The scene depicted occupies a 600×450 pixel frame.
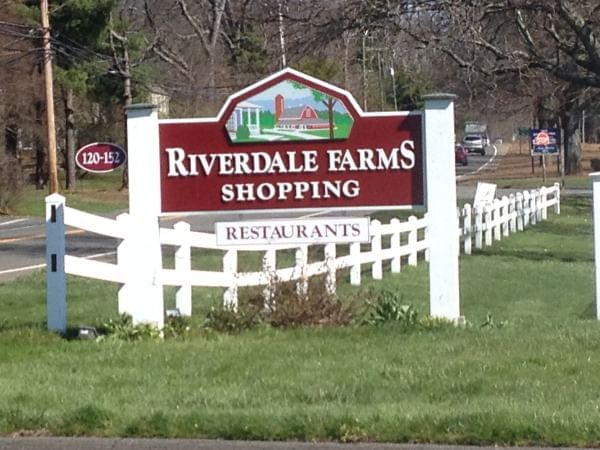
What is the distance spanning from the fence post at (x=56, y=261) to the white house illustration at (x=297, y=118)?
2159 millimetres

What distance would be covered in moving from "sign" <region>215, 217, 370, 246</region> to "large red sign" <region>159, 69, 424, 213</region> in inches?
6.2

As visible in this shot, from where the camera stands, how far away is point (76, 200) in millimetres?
54969

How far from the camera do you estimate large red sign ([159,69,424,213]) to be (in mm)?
11430

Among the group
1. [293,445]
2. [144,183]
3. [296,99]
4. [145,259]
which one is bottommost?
[293,445]

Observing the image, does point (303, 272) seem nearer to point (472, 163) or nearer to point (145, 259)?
point (145, 259)

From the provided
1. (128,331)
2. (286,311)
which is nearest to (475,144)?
(286,311)

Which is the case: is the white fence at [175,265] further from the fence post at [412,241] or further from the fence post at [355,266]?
the fence post at [412,241]

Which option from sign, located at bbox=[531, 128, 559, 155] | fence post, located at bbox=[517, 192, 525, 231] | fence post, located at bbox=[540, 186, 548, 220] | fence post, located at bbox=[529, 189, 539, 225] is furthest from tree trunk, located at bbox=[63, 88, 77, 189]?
fence post, located at bbox=[517, 192, 525, 231]

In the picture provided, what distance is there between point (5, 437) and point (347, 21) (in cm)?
1553

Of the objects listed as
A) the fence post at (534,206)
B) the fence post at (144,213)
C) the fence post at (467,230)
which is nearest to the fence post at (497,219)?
the fence post at (467,230)

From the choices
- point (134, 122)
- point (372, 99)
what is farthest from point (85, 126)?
point (134, 122)

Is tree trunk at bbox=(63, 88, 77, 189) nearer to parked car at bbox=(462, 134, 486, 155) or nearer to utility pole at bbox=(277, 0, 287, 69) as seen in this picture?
utility pole at bbox=(277, 0, 287, 69)

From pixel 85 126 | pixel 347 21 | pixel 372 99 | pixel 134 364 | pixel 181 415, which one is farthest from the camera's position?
pixel 85 126

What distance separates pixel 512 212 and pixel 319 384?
981 inches
